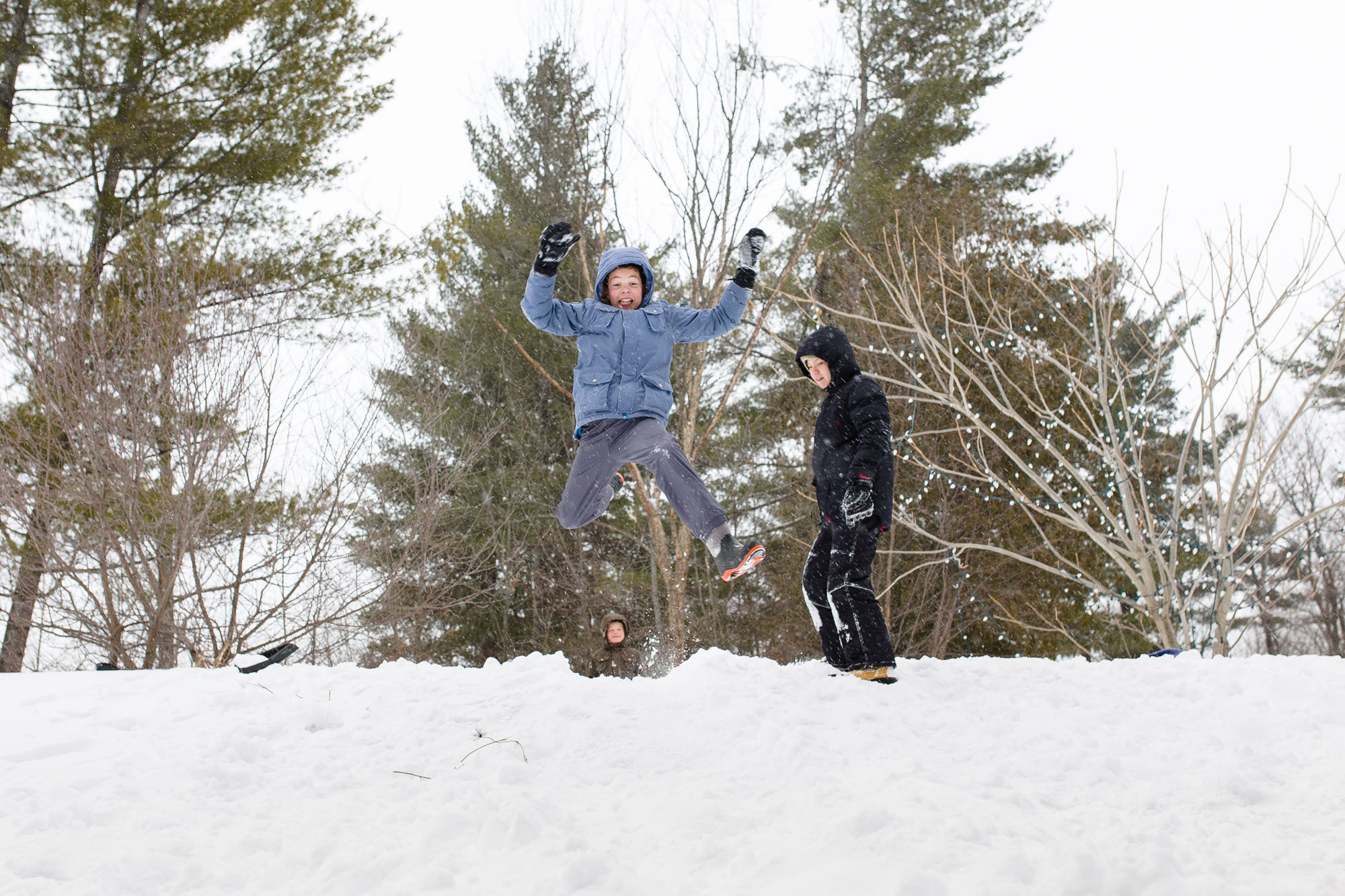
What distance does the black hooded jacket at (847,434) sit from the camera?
147 inches

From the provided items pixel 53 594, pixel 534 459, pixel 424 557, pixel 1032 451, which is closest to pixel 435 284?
pixel 534 459

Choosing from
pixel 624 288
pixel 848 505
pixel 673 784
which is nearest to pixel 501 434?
pixel 624 288

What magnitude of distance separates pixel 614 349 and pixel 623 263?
1.41 ft

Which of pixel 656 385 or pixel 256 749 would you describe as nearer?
pixel 256 749

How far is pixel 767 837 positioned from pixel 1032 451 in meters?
9.60

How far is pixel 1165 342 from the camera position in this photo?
18.8ft

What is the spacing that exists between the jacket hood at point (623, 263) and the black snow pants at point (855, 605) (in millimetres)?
1453

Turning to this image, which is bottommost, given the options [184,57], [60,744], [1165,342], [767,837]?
[767,837]

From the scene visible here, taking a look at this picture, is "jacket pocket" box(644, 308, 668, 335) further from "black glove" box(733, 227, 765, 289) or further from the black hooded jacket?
the black hooded jacket

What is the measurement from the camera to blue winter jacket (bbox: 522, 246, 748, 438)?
12.5 feet

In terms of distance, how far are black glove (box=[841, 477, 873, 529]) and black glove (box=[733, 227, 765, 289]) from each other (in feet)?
3.49

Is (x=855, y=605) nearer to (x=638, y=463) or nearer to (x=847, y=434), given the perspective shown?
(x=847, y=434)

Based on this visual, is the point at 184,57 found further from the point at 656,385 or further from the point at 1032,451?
the point at 1032,451

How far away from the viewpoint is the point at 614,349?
386cm
